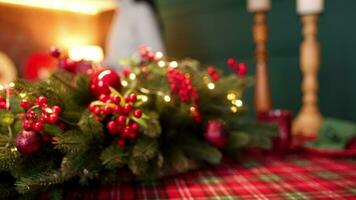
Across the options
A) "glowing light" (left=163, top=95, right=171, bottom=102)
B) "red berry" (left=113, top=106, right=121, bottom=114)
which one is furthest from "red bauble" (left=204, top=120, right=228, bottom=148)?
"red berry" (left=113, top=106, right=121, bottom=114)

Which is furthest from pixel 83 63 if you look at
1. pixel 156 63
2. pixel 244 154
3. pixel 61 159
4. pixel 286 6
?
pixel 286 6

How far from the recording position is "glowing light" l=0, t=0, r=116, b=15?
8.09ft

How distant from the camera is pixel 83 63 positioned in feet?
2.54

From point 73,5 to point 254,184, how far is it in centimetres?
237

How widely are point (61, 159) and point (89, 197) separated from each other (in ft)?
0.24

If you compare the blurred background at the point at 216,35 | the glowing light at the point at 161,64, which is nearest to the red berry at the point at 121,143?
the glowing light at the point at 161,64

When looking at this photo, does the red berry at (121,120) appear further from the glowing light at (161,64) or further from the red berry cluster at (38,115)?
the glowing light at (161,64)

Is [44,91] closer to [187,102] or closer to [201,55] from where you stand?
[187,102]

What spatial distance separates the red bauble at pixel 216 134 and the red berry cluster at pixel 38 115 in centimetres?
30

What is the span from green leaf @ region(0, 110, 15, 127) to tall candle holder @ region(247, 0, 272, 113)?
70 cm

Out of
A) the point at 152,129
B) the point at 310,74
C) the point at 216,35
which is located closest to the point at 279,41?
the point at 216,35

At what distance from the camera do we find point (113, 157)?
55 cm

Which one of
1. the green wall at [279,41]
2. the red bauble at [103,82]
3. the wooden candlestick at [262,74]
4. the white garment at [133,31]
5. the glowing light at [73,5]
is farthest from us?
the glowing light at [73,5]

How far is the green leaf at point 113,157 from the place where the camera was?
54 centimetres
